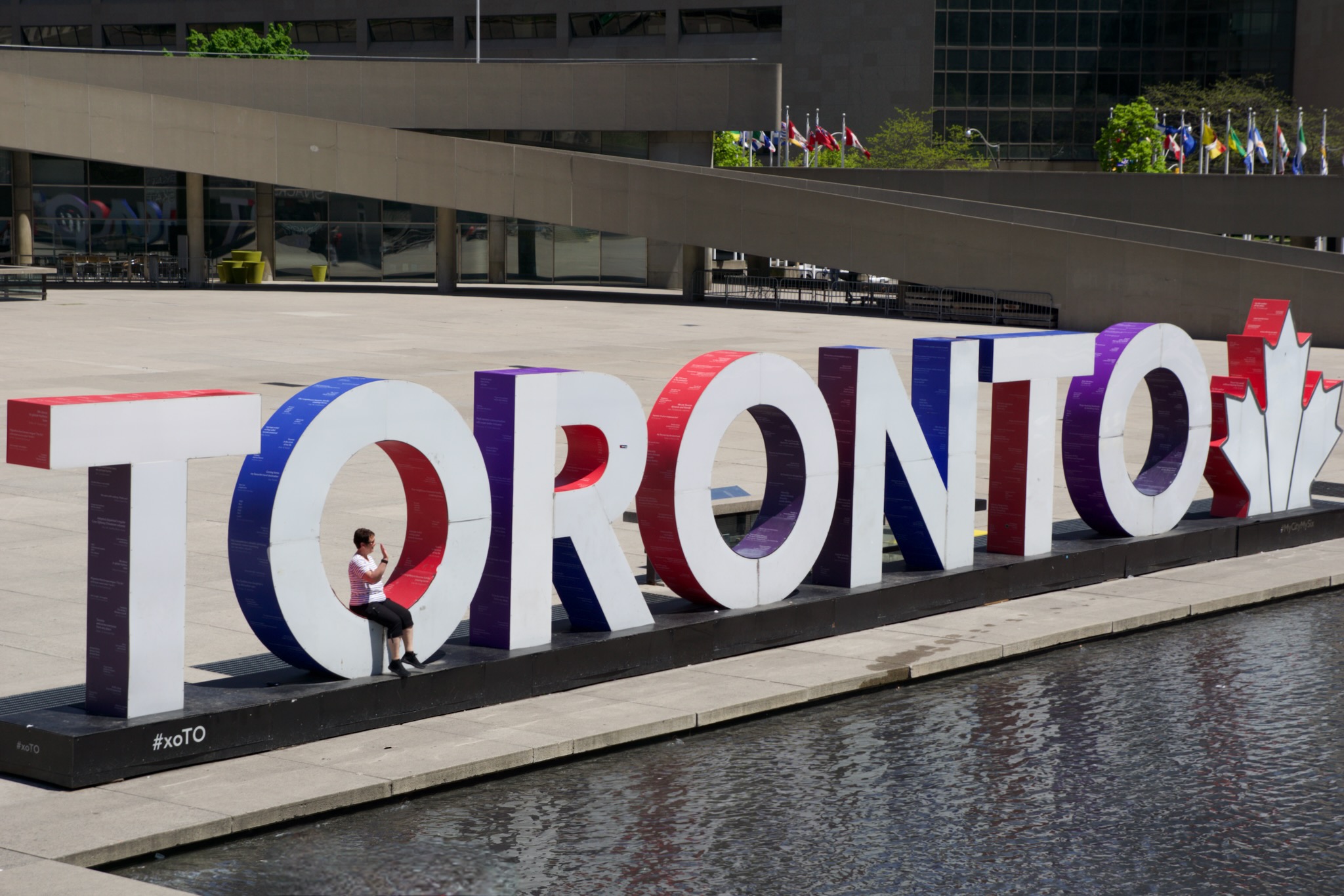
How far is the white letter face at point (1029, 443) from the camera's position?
15.0 meters

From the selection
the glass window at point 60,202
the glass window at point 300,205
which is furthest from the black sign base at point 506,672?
the glass window at point 60,202

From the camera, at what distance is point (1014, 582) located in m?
15.0

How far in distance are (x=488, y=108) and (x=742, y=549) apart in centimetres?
4852

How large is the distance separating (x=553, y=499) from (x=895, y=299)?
41.7 m

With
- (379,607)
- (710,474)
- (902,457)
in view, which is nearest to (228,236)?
(902,457)

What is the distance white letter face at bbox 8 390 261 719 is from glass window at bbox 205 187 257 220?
175ft

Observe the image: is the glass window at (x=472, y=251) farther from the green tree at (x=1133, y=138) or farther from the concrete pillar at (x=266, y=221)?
the green tree at (x=1133, y=138)

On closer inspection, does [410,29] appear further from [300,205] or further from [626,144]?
[626,144]

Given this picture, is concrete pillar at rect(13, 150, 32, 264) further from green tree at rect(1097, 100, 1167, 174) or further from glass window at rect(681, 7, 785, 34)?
green tree at rect(1097, 100, 1167, 174)

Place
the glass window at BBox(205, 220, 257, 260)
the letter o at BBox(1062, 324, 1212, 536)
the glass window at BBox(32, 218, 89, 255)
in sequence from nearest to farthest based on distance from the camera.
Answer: the letter o at BBox(1062, 324, 1212, 536) < the glass window at BBox(32, 218, 89, 255) < the glass window at BBox(205, 220, 257, 260)

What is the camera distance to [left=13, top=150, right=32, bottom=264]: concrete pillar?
5853 cm

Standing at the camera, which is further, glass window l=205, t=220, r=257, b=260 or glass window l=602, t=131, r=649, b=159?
glass window l=205, t=220, r=257, b=260

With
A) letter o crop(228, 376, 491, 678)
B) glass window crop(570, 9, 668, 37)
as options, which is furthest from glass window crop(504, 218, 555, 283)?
letter o crop(228, 376, 491, 678)

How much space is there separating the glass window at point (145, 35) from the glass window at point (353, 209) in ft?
147
